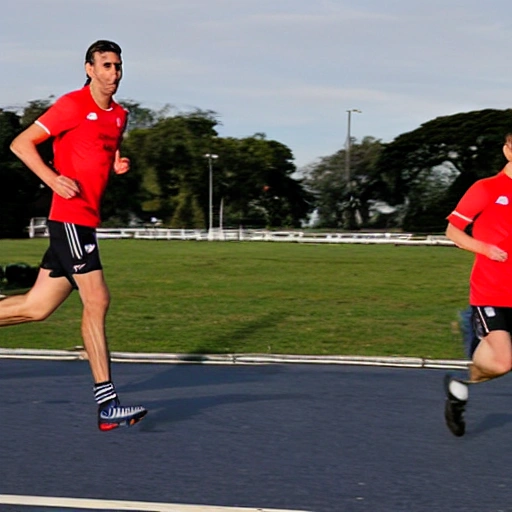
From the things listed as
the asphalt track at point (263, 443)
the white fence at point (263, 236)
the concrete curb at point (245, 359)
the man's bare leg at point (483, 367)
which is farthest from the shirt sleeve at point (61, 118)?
the white fence at point (263, 236)

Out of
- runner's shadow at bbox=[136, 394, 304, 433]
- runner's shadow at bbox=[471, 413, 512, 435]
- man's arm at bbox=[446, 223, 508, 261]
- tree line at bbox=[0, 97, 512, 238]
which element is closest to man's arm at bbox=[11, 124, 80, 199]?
runner's shadow at bbox=[136, 394, 304, 433]

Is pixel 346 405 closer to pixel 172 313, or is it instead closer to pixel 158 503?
pixel 158 503

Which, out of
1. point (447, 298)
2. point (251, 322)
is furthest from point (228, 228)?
point (251, 322)

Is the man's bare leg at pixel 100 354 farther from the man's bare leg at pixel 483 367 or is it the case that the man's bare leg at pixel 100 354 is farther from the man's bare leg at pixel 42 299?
the man's bare leg at pixel 483 367

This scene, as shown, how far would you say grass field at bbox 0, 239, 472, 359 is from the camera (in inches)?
458

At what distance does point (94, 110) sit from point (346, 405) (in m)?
2.66

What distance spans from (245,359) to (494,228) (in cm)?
388

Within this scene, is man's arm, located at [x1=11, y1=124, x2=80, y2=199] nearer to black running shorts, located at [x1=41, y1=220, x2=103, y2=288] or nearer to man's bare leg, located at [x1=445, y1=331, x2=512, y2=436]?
black running shorts, located at [x1=41, y1=220, x2=103, y2=288]

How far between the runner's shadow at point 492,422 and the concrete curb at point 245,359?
94.0 inches

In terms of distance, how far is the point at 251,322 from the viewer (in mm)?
14227

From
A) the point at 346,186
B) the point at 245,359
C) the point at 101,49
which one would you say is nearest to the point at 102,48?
the point at 101,49

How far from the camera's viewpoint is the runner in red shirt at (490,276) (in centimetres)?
628

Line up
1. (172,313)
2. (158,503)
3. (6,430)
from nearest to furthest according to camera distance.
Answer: (158,503) → (6,430) → (172,313)

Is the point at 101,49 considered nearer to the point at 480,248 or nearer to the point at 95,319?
the point at 95,319
